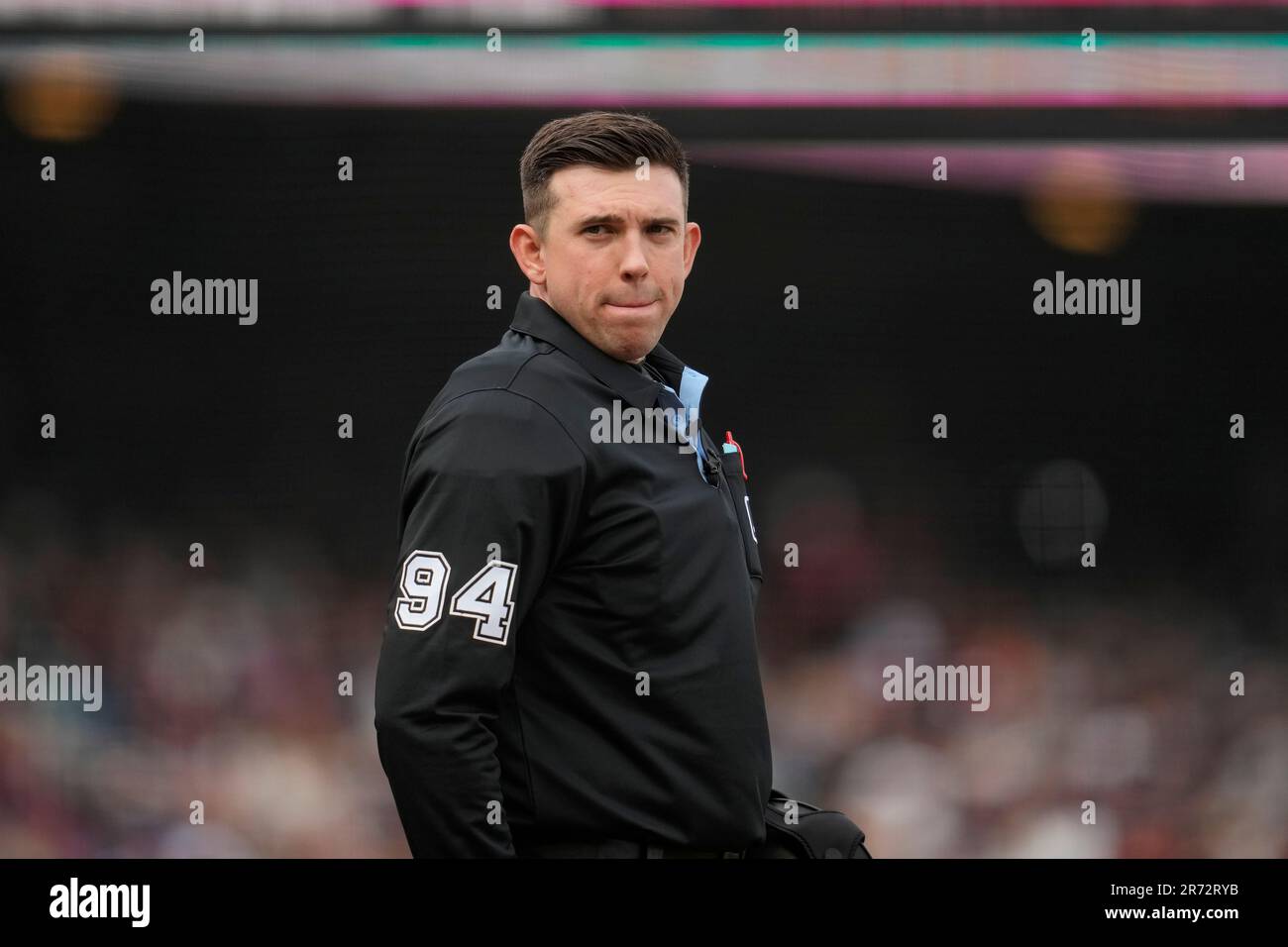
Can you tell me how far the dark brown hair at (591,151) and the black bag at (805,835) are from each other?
84 cm

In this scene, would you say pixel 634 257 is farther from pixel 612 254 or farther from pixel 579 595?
pixel 579 595

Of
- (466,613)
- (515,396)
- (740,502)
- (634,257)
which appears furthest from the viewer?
(740,502)

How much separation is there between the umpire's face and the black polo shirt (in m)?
0.08

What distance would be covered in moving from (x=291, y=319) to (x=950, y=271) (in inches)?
68.5

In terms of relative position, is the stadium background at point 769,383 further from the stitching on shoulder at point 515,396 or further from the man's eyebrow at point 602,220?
the stitching on shoulder at point 515,396

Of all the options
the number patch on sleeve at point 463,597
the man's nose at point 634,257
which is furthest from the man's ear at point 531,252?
the number patch on sleeve at point 463,597

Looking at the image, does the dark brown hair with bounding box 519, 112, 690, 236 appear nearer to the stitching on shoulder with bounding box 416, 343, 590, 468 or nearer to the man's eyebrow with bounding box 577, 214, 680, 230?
the man's eyebrow with bounding box 577, 214, 680, 230

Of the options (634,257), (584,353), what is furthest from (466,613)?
(634,257)

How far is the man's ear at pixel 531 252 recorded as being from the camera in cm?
185

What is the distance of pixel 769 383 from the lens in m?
3.64

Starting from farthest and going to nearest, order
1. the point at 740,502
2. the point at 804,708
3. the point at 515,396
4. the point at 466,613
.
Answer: the point at 804,708, the point at 740,502, the point at 515,396, the point at 466,613

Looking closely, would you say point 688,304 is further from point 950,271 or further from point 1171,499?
point 1171,499

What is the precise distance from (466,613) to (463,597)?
0.02 metres

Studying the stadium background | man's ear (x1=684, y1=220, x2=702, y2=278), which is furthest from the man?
the stadium background
